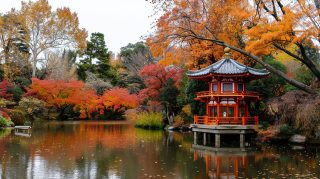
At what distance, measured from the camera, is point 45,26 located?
38031mm

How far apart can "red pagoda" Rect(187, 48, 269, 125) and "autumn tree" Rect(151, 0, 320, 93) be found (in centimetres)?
209

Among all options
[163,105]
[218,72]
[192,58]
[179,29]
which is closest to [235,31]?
[179,29]

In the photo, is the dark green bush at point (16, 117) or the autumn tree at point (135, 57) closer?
the dark green bush at point (16, 117)

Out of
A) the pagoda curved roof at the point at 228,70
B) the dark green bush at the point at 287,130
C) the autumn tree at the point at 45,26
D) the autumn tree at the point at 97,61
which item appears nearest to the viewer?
the dark green bush at the point at 287,130

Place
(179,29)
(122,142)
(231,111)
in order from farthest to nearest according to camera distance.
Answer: (231,111) → (122,142) → (179,29)

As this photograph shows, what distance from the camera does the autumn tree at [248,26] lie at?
1305cm

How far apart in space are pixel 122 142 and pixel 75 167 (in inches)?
317

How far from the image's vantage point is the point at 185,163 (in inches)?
547

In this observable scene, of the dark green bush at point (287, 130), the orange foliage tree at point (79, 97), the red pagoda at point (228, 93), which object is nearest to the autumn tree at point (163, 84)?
the red pagoda at point (228, 93)

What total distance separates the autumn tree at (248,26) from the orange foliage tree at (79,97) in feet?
67.4

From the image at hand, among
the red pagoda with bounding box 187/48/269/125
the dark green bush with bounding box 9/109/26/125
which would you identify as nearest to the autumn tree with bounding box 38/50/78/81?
the dark green bush with bounding box 9/109/26/125

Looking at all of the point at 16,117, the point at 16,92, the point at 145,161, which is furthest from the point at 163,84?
the point at 145,161

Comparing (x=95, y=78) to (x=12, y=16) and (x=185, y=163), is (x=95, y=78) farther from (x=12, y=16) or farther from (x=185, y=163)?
(x=185, y=163)

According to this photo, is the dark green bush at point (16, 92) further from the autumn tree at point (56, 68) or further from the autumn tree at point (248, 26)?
the autumn tree at point (248, 26)
